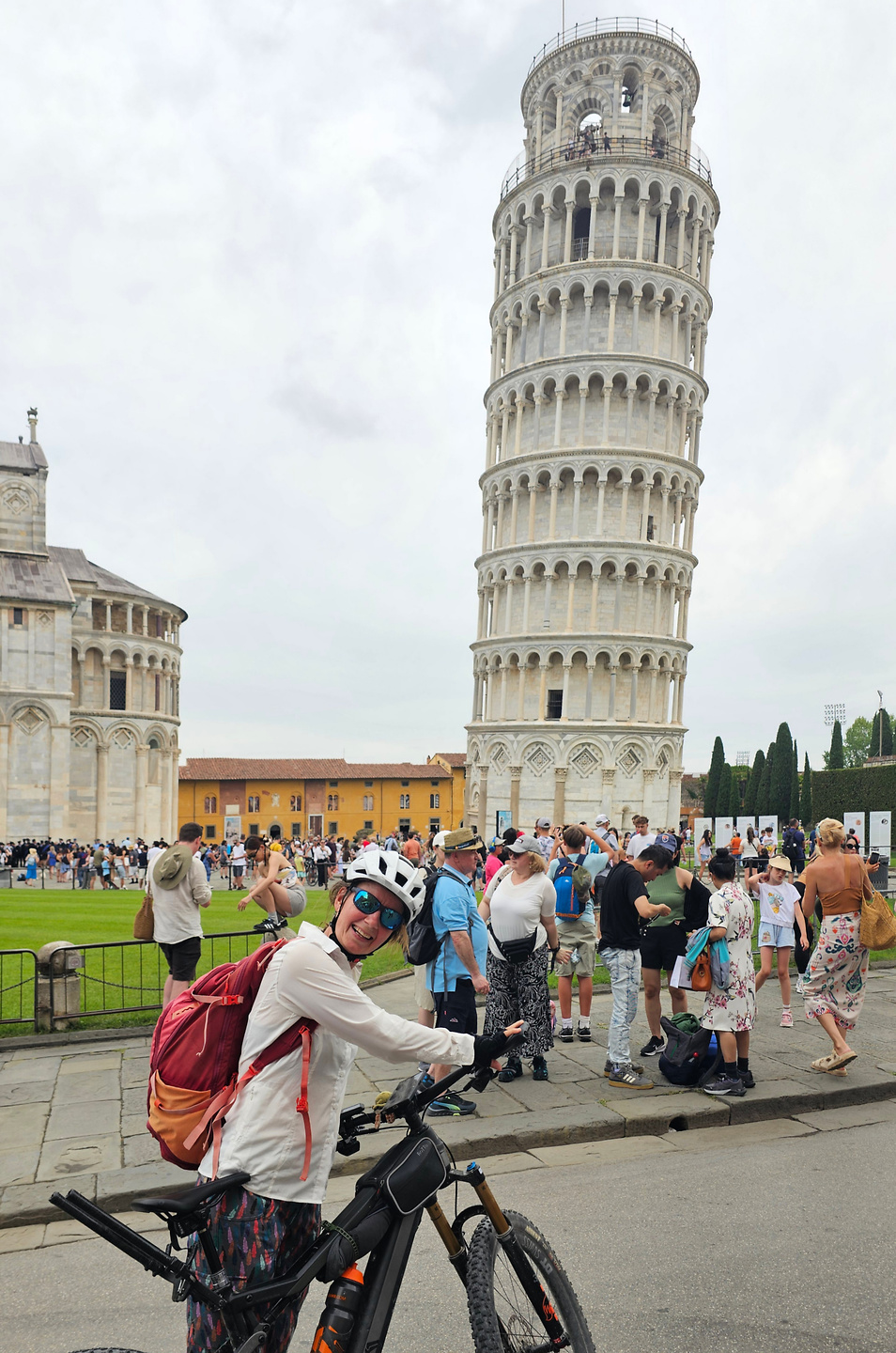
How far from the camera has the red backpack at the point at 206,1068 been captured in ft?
8.85

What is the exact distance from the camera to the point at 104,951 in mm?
9688

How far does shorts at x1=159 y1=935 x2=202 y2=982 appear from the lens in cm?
831

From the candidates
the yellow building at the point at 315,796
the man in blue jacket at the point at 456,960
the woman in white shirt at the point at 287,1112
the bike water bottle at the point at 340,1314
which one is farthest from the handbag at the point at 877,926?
the yellow building at the point at 315,796

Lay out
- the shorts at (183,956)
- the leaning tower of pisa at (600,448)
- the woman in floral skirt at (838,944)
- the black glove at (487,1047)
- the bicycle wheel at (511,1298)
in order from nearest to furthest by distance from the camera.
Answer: the bicycle wheel at (511,1298), the black glove at (487,1047), the woman in floral skirt at (838,944), the shorts at (183,956), the leaning tower of pisa at (600,448)

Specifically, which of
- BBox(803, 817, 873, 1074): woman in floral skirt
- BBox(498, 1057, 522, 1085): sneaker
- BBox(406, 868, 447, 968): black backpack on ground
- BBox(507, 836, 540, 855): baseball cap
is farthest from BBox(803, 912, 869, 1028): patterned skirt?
BBox(406, 868, 447, 968): black backpack on ground

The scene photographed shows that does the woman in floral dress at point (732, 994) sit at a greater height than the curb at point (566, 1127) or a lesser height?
greater

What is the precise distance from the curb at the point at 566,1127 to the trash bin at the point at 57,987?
3432 mm

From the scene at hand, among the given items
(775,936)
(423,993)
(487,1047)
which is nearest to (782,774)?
(775,936)

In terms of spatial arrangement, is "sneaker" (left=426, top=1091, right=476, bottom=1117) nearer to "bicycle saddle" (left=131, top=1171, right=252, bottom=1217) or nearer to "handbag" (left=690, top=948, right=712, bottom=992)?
"handbag" (left=690, top=948, right=712, bottom=992)

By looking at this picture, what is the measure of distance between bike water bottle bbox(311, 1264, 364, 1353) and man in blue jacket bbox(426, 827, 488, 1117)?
403 centimetres

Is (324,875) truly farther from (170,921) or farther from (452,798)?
(452,798)

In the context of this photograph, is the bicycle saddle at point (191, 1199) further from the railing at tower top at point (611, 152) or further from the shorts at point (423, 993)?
the railing at tower top at point (611, 152)

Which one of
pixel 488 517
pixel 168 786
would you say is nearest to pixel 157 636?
pixel 168 786

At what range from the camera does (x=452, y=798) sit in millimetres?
80938
